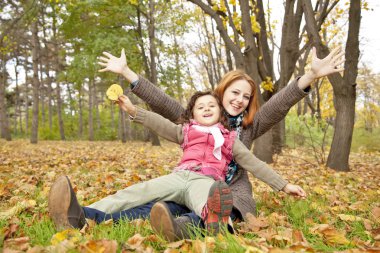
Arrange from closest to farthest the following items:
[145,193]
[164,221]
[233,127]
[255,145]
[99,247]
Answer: [99,247] → [164,221] → [145,193] → [233,127] → [255,145]

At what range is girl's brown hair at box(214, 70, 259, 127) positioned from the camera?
3092 mm

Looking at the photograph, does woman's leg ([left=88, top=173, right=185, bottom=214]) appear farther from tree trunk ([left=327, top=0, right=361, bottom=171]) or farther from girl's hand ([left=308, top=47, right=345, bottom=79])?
tree trunk ([left=327, top=0, right=361, bottom=171])

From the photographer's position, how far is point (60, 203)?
2166mm

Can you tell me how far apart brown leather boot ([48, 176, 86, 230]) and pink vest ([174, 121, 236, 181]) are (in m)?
0.90

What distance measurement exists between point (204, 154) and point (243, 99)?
0.66 metres

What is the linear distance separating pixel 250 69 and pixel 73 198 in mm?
5216

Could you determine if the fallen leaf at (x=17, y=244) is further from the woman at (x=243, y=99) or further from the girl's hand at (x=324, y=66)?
the girl's hand at (x=324, y=66)

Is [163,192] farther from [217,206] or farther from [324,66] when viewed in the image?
[324,66]

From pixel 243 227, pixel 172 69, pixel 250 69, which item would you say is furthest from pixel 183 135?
pixel 172 69

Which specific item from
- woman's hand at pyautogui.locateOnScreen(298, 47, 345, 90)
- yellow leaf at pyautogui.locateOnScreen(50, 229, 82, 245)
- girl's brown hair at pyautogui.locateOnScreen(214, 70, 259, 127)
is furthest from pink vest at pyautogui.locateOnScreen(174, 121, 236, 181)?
yellow leaf at pyautogui.locateOnScreen(50, 229, 82, 245)

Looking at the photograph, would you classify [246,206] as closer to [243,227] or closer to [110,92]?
[243,227]

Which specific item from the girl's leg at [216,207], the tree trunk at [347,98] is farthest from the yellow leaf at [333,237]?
the tree trunk at [347,98]

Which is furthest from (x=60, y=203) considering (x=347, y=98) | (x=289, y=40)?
(x=289, y=40)

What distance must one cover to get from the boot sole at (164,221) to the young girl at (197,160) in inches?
14.0
